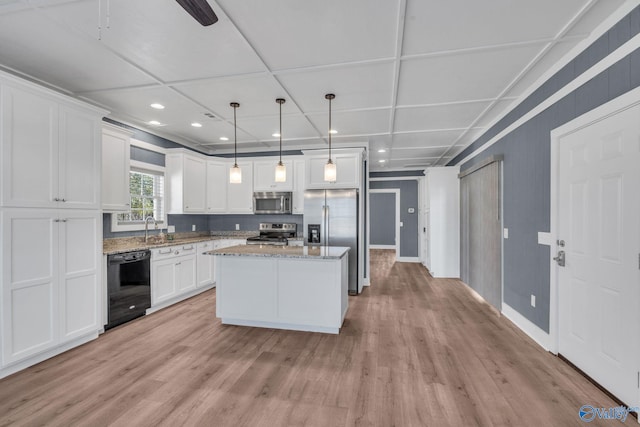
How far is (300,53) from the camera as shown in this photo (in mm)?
2369

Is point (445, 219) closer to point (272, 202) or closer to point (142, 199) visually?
point (272, 202)

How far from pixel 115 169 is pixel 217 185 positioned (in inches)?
80.1

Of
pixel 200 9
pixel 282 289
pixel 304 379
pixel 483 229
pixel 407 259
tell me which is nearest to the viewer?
pixel 200 9

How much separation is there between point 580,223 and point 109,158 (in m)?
→ 4.89

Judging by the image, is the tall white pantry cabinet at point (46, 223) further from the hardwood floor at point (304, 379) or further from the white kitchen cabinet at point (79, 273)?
the hardwood floor at point (304, 379)

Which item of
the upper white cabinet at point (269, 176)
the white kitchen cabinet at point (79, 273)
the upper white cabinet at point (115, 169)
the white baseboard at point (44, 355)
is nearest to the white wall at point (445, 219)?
the upper white cabinet at point (269, 176)

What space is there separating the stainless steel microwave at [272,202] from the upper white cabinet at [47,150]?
2.72m

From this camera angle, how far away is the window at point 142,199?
410 cm

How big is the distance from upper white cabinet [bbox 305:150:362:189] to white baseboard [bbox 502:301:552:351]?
2.71m

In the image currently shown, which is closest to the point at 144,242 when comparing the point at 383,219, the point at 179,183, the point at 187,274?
the point at 187,274

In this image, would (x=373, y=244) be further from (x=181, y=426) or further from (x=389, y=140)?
(x=181, y=426)

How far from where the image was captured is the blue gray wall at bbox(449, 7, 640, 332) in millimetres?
1981

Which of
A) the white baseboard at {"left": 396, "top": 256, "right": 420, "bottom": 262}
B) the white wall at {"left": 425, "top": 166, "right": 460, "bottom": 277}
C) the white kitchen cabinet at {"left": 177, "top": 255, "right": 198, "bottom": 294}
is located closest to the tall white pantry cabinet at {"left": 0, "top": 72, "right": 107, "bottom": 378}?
the white kitchen cabinet at {"left": 177, "top": 255, "right": 198, "bottom": 294}

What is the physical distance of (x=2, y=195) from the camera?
90.4 inches
